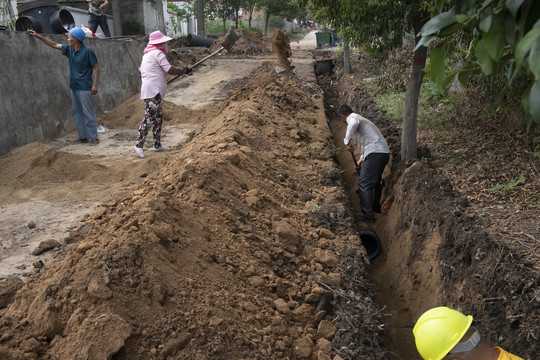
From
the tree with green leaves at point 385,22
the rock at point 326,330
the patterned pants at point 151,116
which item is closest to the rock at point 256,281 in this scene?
the rock at point 326,330

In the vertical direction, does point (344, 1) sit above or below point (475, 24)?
above

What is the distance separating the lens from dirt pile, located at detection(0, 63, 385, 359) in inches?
111

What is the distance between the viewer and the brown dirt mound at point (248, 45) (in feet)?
60.6

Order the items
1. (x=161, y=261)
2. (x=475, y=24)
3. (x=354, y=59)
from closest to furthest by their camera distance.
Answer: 1. (x=475, y=24)
2. (x=161, y=261)
3. (x=354, y=59)

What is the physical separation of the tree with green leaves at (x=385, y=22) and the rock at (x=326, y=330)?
2.99 metres

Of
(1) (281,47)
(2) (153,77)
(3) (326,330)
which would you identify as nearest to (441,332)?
(3) (326,330)

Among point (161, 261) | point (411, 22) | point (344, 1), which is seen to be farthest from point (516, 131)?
point (161, 261)

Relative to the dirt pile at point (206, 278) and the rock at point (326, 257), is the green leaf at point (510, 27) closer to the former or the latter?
the dirt pile at point (206, 278)

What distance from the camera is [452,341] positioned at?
234 cm

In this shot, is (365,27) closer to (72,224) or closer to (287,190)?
(287,190)

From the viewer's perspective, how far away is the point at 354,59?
→ 17.6 metres

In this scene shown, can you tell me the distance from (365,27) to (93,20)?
459 inches

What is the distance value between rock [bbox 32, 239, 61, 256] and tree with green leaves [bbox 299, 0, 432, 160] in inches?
161

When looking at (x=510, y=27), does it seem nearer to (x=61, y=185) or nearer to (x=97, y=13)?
(x=61, y=185)
